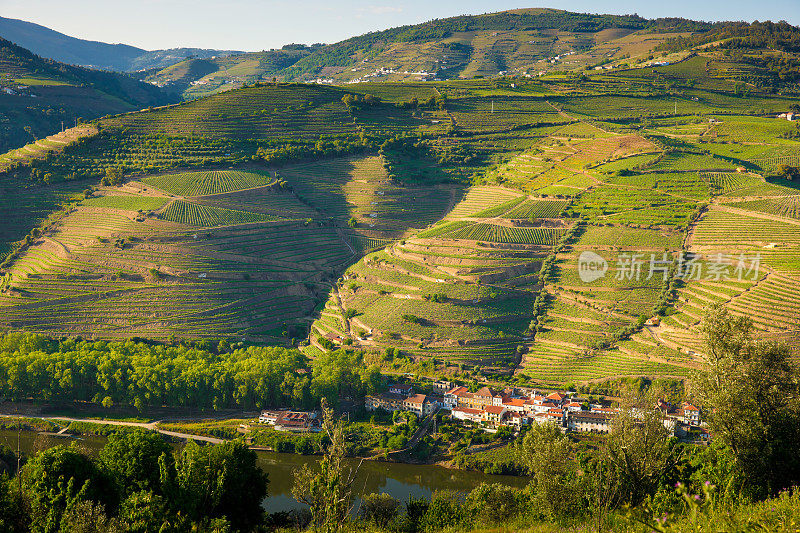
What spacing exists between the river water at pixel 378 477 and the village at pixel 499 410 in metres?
4.17

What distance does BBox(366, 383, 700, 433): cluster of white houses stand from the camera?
4491 centimetres

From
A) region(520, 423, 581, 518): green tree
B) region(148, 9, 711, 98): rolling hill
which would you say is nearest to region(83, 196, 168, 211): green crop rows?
region(520, 423, 581, 518): green tree

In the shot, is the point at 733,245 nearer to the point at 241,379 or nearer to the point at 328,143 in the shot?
the point at 241,379

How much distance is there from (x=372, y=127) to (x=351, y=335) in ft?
141

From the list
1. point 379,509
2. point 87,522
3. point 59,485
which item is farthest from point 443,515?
point 59,485

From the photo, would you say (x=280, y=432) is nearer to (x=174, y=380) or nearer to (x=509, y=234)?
(x=174, y=380)

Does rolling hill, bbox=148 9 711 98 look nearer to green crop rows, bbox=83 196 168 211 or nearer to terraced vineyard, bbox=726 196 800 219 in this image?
terraced vineyard, bbox=726 196 800 219

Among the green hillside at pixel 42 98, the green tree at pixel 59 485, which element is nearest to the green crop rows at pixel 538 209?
the green tree at pixel 59 485

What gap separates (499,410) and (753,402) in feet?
77.9

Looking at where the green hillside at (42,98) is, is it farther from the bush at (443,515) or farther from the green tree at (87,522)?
the green tree at (87,522)

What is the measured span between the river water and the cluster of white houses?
550 cm

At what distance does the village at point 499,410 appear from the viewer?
1765 inches

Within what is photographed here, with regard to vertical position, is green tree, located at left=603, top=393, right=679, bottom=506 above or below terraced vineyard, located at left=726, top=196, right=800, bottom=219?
below

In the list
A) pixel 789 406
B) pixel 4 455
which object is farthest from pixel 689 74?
pixel 4 455
